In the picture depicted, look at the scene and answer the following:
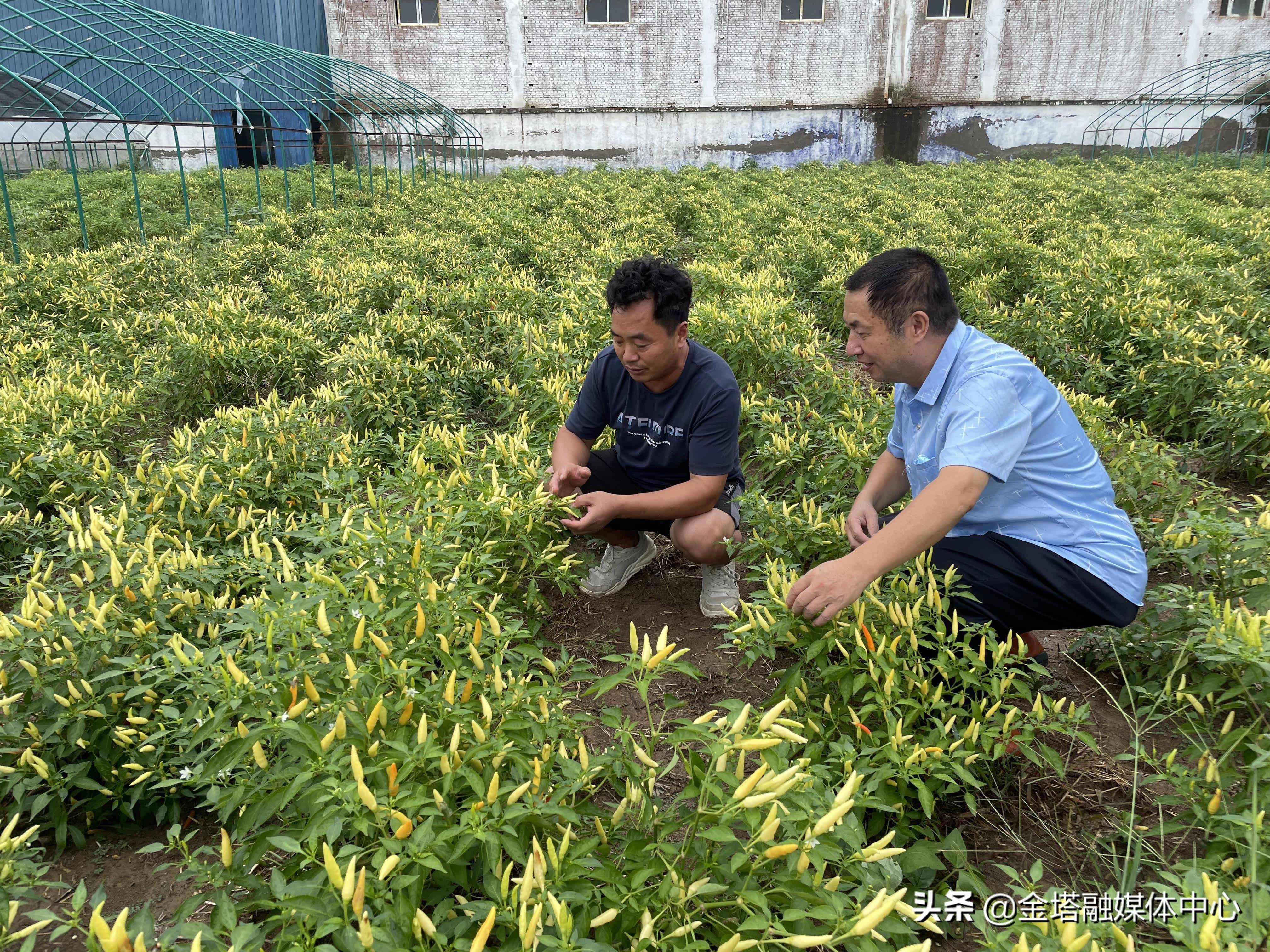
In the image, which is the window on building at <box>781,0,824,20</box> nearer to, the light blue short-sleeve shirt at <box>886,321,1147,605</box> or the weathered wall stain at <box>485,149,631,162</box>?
the weathered wall stain at <box>485,149,631,162</box>

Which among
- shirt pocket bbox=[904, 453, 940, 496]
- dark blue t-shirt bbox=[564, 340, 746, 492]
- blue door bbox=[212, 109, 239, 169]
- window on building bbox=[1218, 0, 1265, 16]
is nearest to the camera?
shirt pocket bbox=[904, 453, 940, 496]

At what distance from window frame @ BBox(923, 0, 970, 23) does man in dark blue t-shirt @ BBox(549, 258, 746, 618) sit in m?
23.7

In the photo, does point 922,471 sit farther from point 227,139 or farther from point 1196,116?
point 1196,116

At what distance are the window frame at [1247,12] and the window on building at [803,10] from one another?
10.3 m

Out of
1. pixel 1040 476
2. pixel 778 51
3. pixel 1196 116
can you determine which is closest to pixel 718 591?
pixel 1040 476

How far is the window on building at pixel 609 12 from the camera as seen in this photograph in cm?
2198

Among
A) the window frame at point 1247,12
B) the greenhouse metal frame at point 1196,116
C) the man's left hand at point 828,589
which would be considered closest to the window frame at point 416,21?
the greenhouse metal frame at point 1196,116

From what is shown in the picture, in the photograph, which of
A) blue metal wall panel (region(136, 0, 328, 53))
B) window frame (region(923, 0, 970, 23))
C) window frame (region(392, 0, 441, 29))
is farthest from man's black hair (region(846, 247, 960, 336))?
blue metal wall panel (region(136, 0, 328, 53))

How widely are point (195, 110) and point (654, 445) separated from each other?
2411 cm

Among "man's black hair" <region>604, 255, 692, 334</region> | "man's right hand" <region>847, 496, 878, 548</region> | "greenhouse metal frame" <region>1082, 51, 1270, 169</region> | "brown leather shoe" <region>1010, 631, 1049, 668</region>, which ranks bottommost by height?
"brown leather shoe" <region>1010, 631, 1049, 668</region>

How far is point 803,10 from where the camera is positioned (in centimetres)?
2225

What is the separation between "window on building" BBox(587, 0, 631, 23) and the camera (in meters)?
22.0

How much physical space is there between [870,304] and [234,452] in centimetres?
242

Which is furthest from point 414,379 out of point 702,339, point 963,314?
point 963,314
